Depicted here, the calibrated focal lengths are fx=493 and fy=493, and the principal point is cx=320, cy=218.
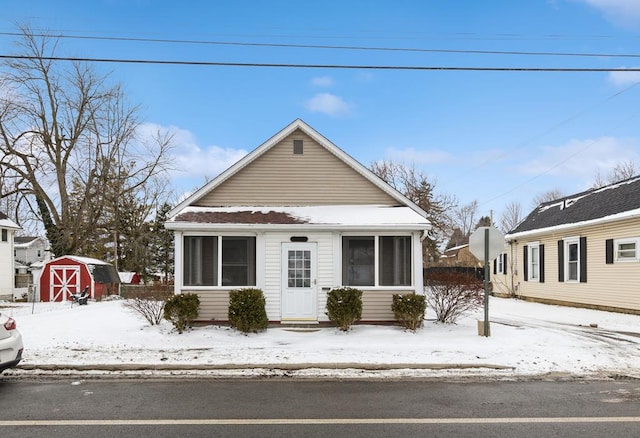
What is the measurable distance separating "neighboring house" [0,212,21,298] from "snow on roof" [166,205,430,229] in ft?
89.3

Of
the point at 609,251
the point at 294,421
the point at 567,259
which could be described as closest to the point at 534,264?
the point at 567,259

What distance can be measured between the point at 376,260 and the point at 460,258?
4578 centimetres

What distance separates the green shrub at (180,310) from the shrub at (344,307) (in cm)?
324

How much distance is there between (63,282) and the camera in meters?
28.9

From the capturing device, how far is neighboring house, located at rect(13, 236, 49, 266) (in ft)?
188

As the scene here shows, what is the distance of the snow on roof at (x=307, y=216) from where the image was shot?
12.3 meters

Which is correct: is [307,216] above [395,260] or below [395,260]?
above

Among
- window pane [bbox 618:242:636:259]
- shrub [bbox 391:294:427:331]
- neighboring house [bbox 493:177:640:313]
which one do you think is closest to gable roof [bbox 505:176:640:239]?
neighboring house [bbox 493:177:640:313]

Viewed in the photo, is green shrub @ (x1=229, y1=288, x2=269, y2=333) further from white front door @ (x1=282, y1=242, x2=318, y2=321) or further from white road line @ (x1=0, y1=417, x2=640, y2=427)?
white road line @ (x1=0, y1=417, x2=640, y2=427)

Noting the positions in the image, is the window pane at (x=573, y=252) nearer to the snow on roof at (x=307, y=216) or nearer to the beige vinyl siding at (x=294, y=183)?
the snow on roof at (x=307, y=216)

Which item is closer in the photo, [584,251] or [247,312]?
[247,312]

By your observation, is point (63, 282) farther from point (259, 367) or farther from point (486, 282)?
point (486, 282)

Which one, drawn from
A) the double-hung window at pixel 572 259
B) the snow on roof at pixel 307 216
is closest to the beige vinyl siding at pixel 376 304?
the snow on roof at pixel 307 216

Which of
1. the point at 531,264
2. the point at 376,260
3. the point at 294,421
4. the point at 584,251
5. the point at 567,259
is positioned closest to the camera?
the point at 294,421
